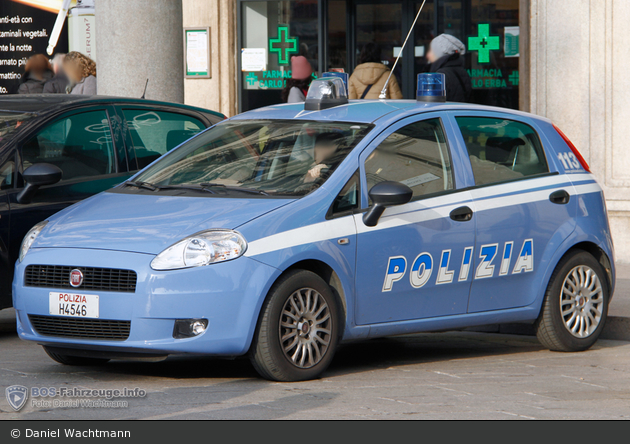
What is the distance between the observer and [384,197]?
577 cm

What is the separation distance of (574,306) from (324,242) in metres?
2.19

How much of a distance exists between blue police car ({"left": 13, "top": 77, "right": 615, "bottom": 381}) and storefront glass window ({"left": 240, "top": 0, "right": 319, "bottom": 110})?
7.81 metres

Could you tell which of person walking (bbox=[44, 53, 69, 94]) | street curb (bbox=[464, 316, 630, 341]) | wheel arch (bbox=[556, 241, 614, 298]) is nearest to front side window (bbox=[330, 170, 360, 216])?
wheel arch (bbox=[556, 241, 614, 298])

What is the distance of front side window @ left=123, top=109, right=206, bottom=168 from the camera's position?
7867 mm

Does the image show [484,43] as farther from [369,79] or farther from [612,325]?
[612,325]

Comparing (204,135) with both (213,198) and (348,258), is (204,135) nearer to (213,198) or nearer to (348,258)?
(213,198)

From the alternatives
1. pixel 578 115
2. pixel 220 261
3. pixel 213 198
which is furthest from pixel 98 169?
pixel 578 115

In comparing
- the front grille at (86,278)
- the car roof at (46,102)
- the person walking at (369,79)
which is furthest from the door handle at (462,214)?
the person walking at (369,79)

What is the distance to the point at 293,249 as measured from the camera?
5500 mm

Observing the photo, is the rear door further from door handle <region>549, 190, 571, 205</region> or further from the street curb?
the street curb

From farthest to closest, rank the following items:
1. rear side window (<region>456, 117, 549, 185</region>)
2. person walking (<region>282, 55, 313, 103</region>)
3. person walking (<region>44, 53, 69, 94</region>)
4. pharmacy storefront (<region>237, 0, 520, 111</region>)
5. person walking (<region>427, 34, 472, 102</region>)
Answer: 1. person walking (<region>282, 55, 313, 103</region>)
2. pharmacy storefront (<region>237, 0, 520, 111</region>)
3. person walking (<region>44, 53, 69, 94</region>)
4. person walking (<region>427, 34, 472, 102</region>)
5. rear side window (<region>456, 117, 549, 185</region>)

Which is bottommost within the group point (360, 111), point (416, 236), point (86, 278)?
point (86, 278)

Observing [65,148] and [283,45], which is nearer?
[65,148]

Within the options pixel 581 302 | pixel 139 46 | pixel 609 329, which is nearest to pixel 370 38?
pixel 139 46
